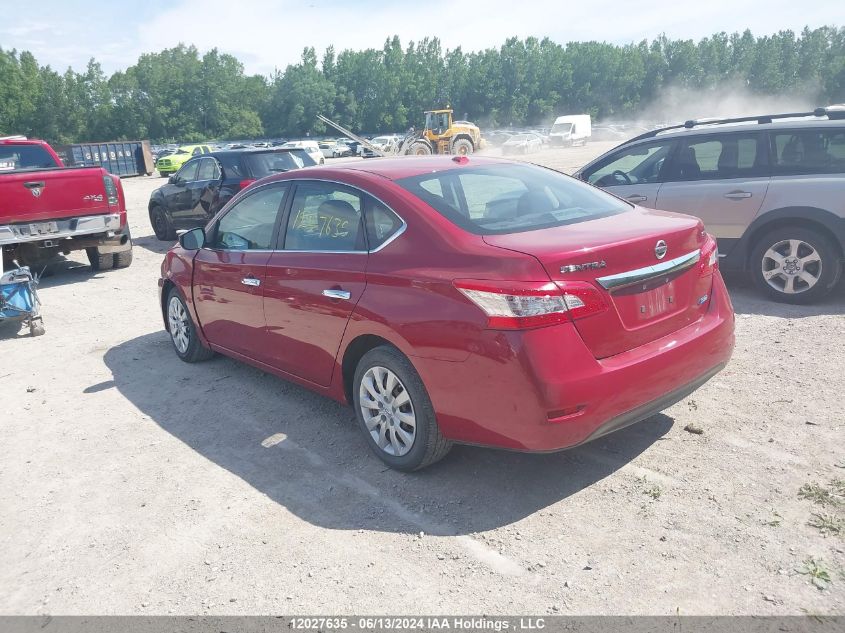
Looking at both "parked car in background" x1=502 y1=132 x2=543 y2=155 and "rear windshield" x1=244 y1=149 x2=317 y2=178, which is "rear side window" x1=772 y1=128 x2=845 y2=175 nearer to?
"rear windshield" x1=244 y1=149 x2=317 y2=178

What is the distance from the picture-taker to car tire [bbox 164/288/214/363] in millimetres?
6016

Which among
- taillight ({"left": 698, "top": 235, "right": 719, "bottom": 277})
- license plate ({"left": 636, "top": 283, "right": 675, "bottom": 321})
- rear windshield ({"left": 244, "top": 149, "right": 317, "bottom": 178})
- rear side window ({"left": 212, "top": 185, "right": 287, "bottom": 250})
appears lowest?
license plate ({"left": 636, "top": 283, "right": 675, "bottom": 321})

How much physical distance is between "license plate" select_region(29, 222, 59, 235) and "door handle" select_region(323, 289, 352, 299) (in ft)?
22.7

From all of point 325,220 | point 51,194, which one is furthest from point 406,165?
point 51,194

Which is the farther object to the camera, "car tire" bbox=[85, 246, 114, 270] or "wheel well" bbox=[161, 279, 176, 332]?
"car tire" bbox=[85, 246, 114, 270]

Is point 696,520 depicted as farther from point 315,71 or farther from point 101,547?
point 315,71

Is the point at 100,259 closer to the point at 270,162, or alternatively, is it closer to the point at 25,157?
the point at 25,157

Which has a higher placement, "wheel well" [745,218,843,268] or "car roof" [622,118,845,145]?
"car roof" [622,118,845,145]

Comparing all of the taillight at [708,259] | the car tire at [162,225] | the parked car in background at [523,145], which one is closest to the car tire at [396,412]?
the taillight at [708,259]

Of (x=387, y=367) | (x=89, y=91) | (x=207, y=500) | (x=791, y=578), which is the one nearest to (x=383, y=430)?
(x=387, y=367)

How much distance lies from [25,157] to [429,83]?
102 m

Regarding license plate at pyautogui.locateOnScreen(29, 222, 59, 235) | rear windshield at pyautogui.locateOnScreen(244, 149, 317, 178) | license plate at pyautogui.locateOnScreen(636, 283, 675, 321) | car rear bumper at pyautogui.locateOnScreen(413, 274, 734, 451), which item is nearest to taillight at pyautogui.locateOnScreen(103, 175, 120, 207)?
license plate at pyautogui.locateOnScreen(29, 222, 59, 235)

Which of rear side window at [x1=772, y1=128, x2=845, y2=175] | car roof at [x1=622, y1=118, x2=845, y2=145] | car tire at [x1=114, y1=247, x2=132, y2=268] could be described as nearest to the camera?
rear side window at [x1=772, y1=128, x2=845, y2=175]

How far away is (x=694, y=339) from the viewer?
12.2ft
